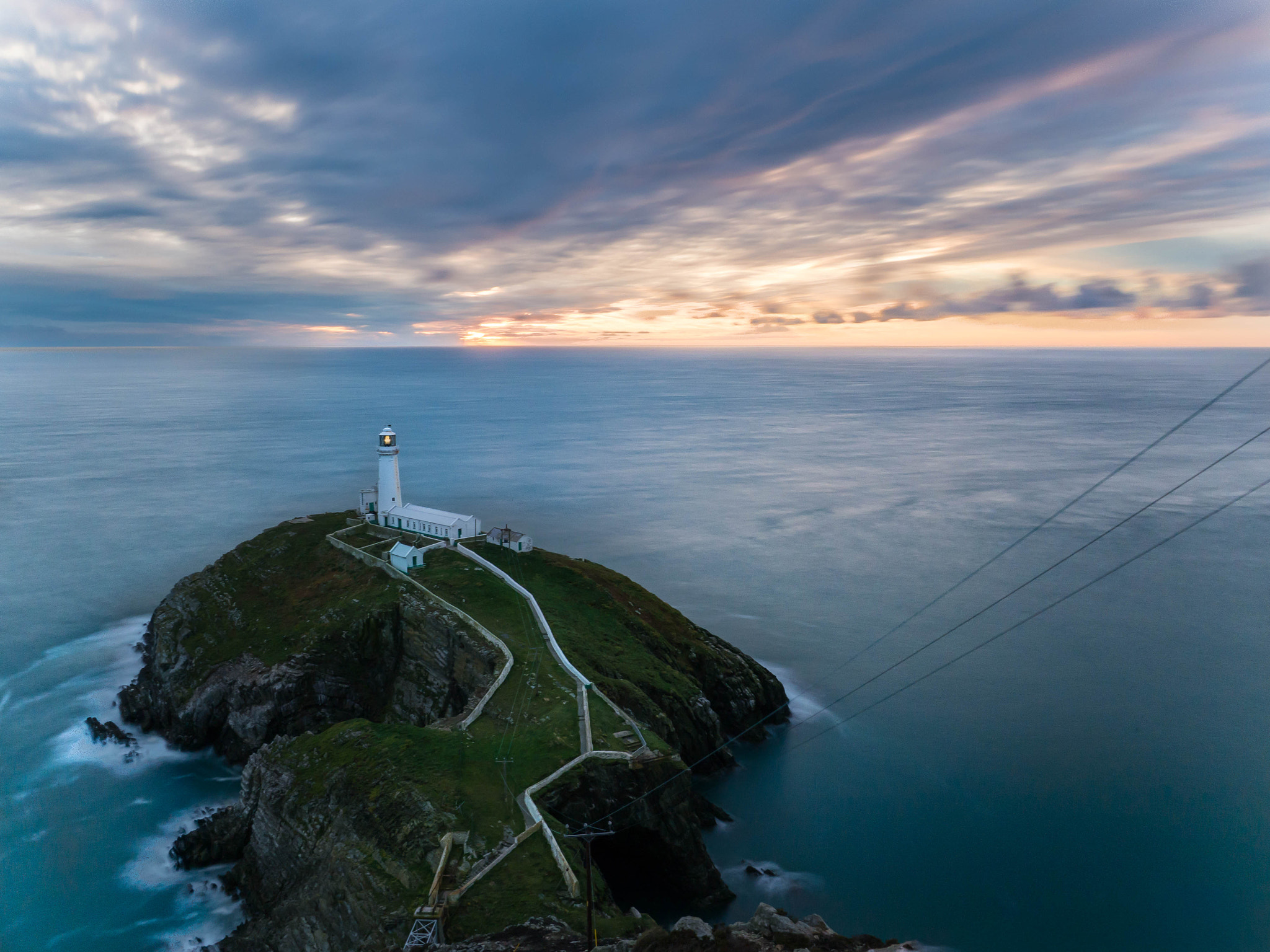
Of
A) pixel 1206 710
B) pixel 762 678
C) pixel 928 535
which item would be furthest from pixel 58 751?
pixel 928 535

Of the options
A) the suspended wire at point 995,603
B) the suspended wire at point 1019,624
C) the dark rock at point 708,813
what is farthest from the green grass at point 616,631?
the suspended wire at point 995,603

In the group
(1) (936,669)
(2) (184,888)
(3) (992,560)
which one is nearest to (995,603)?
(3) (992,560)

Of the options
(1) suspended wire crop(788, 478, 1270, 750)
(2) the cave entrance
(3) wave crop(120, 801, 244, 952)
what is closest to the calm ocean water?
(3) wave crop(120, 801, 244, 952)

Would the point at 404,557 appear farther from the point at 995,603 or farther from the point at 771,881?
the point at 995,603

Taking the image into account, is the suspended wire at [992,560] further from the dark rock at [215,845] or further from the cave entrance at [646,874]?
the dark rock at [215,845]

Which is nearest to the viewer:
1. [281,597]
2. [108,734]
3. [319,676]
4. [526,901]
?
[526,901]

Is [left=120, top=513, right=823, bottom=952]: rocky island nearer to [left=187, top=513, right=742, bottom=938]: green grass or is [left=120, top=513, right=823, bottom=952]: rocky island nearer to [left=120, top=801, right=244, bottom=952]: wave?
[left=187, top=513, right=742, bottom=938]: green grass
